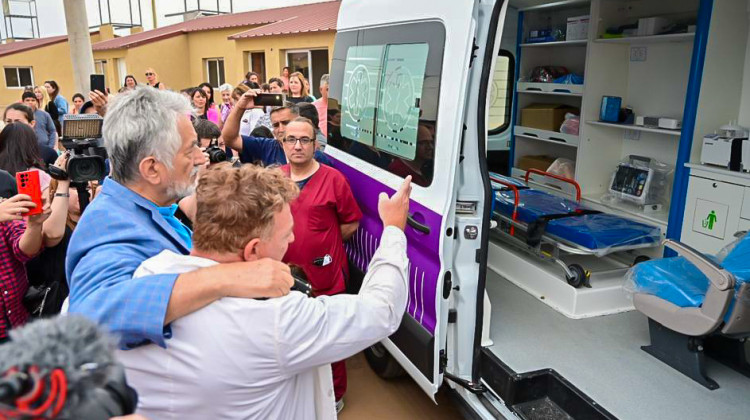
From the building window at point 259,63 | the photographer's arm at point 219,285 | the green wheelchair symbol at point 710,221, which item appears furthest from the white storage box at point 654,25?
the building window at point 259,63

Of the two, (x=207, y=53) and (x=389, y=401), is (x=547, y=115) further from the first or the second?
(x=207, y=53)

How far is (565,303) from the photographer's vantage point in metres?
3.30

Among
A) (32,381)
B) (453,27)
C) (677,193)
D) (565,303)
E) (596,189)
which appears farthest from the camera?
(596,189)

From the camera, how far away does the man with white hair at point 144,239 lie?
113cm

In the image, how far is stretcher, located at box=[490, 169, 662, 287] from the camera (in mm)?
3348

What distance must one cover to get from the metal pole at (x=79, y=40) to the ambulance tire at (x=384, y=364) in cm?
1025

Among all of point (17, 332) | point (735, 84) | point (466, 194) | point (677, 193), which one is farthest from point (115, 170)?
point (735, 84)

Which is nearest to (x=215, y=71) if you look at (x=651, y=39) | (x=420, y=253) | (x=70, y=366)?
(x=651, y=39)

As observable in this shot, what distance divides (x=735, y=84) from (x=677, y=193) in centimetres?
74

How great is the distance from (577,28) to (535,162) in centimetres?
129

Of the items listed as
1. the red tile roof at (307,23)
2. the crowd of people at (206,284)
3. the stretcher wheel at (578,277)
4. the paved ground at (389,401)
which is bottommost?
the paved ground at (389,401)

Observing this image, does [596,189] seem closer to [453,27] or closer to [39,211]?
[453,27]

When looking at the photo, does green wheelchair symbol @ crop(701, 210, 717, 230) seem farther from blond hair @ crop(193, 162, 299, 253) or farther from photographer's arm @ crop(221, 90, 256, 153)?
blond hair @ crop(193, 162, 299, 253)

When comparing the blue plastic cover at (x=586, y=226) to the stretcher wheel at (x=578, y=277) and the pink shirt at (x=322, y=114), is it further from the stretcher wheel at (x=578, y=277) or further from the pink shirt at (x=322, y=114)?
the pink shirt at (x=322, y=114)
